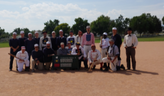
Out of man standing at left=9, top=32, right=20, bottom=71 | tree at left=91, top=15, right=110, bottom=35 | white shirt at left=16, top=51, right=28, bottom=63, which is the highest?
tree at left=91, top=15, right=110, bottom=35

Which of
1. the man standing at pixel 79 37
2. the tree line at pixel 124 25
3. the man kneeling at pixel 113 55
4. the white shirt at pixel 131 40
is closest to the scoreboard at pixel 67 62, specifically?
the man standing at pixel 79 37

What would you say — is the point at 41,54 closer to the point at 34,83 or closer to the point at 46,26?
the point at 34,83

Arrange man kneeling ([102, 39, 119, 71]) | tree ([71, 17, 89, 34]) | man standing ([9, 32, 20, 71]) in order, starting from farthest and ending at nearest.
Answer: tree ([71, 17, 89, 34]) → man standing ([9, 32, 20, 71]) → man kneeling ([102, 39, 119, 71])

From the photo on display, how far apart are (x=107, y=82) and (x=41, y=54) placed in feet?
13.5

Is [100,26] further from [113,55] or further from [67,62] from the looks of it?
[67,62]

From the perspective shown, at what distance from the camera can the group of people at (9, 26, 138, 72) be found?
783cm

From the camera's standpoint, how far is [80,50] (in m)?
8.51

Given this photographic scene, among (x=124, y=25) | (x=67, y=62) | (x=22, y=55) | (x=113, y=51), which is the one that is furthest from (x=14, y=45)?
(x=124, y=25)

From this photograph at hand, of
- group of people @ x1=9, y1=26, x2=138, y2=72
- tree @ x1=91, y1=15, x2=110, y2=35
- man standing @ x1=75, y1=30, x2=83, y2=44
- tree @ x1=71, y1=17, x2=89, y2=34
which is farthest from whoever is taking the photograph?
tree @ x1=91, y1=15, x2=110, y2=35

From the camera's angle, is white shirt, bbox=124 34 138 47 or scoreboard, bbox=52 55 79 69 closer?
white shirt, bbox=124 34 138 47

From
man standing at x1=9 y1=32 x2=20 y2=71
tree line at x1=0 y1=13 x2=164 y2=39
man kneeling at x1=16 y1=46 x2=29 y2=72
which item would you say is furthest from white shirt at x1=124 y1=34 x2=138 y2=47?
tree line at x1=0 y1=13 x2=164 y2=39

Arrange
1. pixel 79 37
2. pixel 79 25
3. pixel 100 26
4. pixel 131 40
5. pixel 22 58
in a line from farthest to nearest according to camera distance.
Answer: pixel 100 26 < pixel 79 25 < pixel 79 37 < pixel 22 58 < pixel 131 40

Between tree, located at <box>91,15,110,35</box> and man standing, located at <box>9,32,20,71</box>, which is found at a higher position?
tree, located at <box>91,15,110,35</box>

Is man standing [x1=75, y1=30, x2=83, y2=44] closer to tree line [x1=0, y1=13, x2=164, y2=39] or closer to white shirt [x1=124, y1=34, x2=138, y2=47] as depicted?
white shirt [x1=124, y1=34, x2=138, y2=47]
